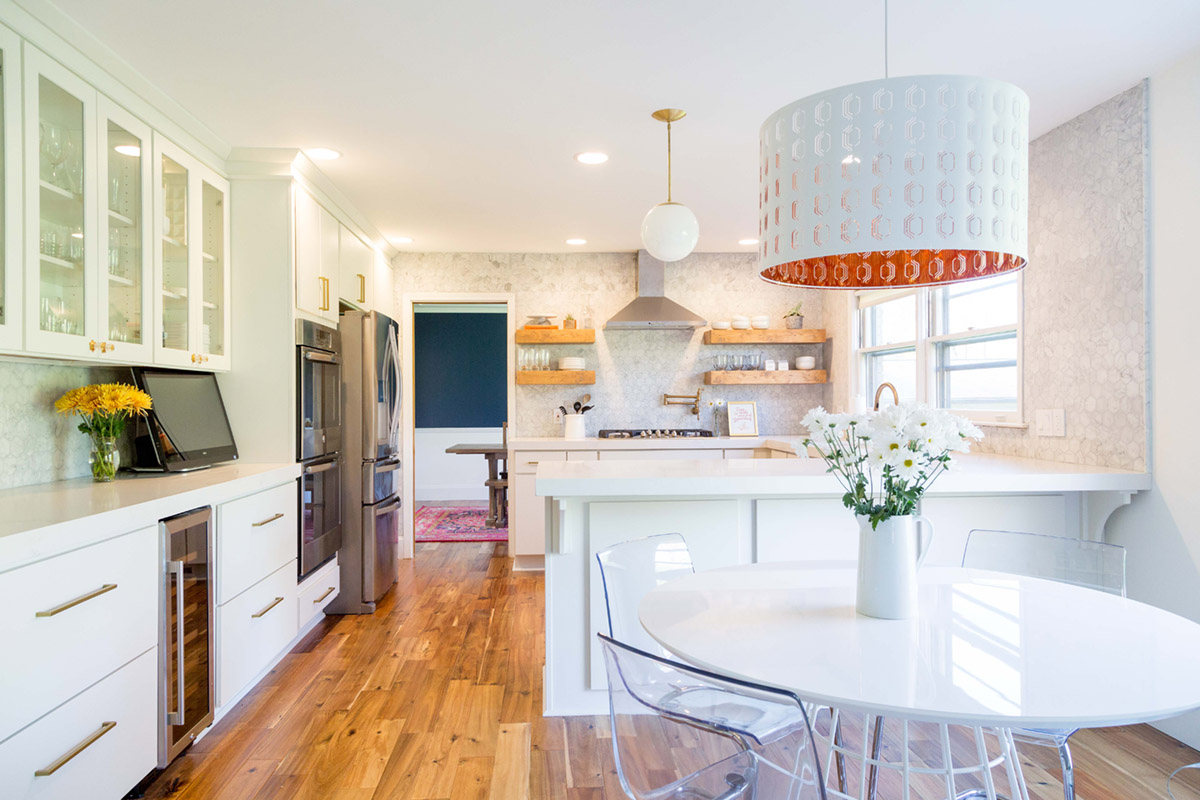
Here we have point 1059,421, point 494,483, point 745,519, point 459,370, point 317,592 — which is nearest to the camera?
point 745,519

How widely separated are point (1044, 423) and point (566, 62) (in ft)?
8.20

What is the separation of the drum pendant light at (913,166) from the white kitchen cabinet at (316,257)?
269 cm

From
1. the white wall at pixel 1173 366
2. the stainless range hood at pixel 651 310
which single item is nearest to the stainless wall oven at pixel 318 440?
the stainless range hood at pixel 651 310

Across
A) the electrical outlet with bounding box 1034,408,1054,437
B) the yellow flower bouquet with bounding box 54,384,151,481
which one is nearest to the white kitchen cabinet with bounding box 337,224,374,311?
the yellow flower bouquet with bounding box 54,384,151,481

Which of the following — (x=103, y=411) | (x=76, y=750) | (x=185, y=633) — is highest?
(x=103, y=411)

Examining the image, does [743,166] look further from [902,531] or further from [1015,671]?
[1015,671]

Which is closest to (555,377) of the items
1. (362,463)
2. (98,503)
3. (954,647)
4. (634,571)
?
→ (362,463)

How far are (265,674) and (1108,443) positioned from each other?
3.57 meters

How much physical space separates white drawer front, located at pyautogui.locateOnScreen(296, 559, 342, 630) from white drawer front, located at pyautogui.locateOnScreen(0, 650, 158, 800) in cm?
126

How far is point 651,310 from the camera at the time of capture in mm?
5273

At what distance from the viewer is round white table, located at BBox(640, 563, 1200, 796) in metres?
1.07

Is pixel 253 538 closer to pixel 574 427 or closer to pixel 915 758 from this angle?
pixel 915 758

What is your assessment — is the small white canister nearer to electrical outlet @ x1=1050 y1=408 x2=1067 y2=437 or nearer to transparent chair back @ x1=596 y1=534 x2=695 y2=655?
electrical outlet @ x1=1050 y1=408 x2=1067 y2=437

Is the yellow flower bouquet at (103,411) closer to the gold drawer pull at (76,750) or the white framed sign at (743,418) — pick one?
the gold drawer pull at (76,750)
